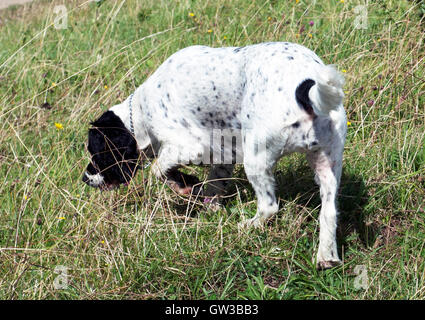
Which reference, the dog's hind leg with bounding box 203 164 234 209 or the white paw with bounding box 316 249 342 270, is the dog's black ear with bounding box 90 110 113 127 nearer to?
the dog's hind leg with bounding box 203 164 234 209

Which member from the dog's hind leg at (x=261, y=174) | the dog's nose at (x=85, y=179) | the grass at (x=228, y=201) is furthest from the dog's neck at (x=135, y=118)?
the dog's hind leg at (x=261, y=174)

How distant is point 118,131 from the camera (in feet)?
12.7

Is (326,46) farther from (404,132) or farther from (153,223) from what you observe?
(153,223)

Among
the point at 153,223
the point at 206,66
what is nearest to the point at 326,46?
the point at 206,66

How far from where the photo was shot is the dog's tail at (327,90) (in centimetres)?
264

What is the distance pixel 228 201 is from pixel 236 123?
75cm

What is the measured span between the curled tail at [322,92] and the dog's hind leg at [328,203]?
273 mm

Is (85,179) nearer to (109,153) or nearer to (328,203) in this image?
(109,153)

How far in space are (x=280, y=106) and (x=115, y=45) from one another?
9.50 ft

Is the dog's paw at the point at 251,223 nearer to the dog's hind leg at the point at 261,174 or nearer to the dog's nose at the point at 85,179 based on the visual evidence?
the dog's hind leg at the point at 261,174

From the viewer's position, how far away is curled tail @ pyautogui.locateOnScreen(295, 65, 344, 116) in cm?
264

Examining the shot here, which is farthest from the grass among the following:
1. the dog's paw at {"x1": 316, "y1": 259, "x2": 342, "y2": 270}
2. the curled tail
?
the curled tail

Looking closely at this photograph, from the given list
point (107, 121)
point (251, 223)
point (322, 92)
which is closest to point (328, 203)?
point (251, 223)
